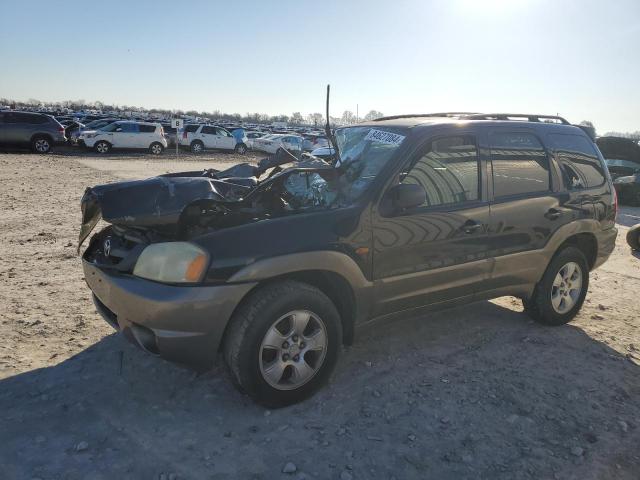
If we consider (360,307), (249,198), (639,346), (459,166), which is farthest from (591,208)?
(249,198)

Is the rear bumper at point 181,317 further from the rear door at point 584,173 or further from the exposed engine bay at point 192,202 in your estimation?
the rear door at point 584,173

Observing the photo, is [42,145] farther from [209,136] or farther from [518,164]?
[518,164]

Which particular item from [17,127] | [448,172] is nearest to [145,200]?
[448,172]

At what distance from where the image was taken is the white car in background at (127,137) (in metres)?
25.1

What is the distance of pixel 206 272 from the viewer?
9.25 ft

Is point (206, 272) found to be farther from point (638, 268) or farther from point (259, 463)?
point (638, 268)

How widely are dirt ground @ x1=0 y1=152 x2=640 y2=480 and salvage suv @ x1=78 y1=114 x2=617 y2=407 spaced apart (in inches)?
14.0

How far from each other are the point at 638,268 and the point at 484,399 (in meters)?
4.97

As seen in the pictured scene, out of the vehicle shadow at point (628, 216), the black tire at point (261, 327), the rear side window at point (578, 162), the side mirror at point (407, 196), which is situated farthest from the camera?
the vehicle shadow at point (628, 216)

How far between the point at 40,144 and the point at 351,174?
23.3 meters

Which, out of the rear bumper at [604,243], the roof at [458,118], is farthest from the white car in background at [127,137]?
the rear bumper at [604,243]

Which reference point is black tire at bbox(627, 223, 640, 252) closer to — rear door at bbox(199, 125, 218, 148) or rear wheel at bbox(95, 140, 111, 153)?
rear wheel at bbox(95, 140, 111, 153)

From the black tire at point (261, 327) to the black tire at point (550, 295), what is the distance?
2333 mm

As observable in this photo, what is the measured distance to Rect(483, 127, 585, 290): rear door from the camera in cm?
400
